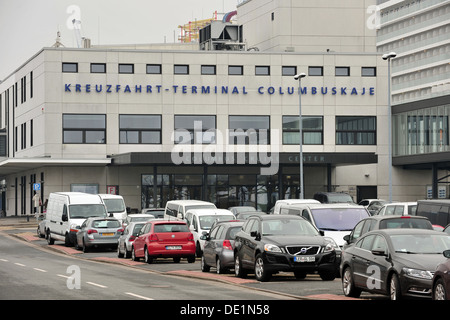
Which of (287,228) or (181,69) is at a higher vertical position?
(181,69)

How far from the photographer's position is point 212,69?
231ft

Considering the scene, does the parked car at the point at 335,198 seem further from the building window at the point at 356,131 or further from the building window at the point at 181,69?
the building window at the point at 181,69

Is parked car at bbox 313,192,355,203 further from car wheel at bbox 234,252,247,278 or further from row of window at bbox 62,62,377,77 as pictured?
car wheel at bbox 234,252,247,278

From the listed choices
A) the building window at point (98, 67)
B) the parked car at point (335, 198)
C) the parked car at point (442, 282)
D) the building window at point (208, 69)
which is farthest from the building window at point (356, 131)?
the parked car at point (442, 282)

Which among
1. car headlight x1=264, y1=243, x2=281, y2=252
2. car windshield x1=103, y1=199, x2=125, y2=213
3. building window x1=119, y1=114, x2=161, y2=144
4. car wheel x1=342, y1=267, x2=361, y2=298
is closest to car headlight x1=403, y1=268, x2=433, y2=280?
car wheel x1=342, y1=267, x2=361, y2=298

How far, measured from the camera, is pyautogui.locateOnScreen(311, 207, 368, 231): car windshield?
28906 mm

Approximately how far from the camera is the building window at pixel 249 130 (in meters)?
69.6

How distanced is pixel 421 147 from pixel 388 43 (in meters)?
85.5

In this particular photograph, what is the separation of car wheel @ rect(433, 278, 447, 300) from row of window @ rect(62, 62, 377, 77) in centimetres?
5446

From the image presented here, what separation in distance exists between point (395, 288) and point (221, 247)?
34.0ft

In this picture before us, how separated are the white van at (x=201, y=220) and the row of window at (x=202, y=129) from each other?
104 feet

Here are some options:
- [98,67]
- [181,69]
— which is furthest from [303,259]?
[181,69]

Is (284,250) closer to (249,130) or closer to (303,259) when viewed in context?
(303,259)
